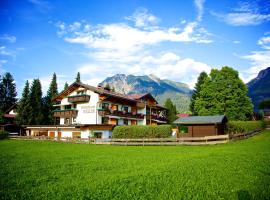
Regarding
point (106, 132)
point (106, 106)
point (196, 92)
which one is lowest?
point (106, 132)

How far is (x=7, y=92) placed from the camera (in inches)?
3425

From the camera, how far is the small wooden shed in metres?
40.6

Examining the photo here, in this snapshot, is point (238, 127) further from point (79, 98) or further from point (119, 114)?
point (79, 98)

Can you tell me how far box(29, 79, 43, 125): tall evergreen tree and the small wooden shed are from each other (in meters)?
42.3

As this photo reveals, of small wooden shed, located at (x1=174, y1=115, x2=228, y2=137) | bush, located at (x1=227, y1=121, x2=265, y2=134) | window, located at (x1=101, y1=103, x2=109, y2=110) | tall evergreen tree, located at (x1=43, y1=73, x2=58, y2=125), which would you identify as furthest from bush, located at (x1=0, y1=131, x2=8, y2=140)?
bush, located at (x1=227, y1=121, x2=265, y2=134)

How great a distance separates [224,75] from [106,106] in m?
28.8

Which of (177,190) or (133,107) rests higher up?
(133,107)

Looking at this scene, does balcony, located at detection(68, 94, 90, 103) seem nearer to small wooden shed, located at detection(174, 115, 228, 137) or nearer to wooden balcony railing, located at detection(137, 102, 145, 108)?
wooden balcony railing, located at detection(137, 102, 145, 108)

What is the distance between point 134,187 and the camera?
951 centimetres

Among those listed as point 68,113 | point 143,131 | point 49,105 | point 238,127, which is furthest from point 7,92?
point 238,127

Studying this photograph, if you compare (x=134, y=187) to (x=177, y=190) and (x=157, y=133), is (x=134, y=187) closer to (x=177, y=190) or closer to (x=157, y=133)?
(x=177, y=190)

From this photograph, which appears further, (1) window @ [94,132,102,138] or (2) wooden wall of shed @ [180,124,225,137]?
(1) window @ [94,132,102,138]

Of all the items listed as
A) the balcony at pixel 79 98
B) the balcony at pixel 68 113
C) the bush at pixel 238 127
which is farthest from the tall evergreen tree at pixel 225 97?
the balcony at pixel 68 113

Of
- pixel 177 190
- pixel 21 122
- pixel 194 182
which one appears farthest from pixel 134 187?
pixel 21 122
